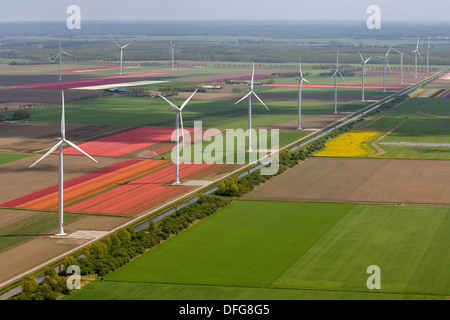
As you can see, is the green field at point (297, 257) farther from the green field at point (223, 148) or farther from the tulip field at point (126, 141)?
the tulip field at point (126, 141)

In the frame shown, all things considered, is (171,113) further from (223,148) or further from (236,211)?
(236,211)

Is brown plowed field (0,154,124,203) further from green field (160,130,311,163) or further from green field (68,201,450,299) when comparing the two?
green field (68,201,450,299)

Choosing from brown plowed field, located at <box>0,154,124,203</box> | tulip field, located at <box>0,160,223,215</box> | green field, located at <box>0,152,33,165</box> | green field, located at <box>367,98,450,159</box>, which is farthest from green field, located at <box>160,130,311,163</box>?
green field, located at <box>0,152,33,165</box>

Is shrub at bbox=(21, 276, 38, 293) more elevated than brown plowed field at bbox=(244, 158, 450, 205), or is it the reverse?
brown plowed field at bbox=(244, 158, 450, 205)

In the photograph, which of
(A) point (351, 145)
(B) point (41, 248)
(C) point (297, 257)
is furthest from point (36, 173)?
(A) point (351, 145)

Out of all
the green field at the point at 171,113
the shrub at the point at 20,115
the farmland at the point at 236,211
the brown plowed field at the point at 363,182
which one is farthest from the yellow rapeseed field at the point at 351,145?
the shrub at the point at 20,115

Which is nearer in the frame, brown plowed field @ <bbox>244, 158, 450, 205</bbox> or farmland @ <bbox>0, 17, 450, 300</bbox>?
farmland @ <bbox>0, 17, 450, 300</bbox>
